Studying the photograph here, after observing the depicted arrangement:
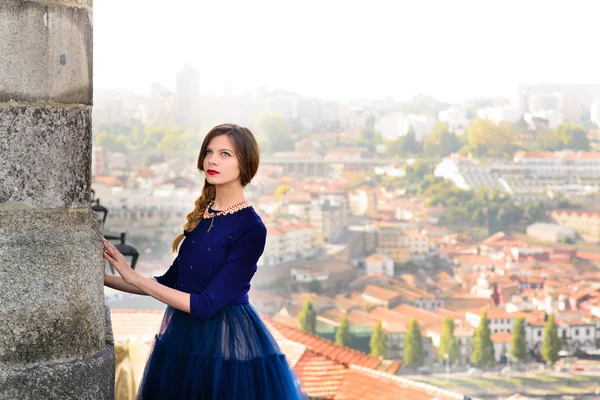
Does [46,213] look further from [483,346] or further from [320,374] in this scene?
[483,346]

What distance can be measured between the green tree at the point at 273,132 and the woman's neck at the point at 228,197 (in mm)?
43972

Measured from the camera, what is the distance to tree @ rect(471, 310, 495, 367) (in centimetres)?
3966

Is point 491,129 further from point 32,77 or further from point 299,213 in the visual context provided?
point 32,77

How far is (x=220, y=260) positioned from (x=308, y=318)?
4005 centimetres

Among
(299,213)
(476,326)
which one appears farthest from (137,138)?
(476,326)

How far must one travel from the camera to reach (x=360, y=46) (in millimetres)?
50281

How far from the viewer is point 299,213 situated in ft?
145

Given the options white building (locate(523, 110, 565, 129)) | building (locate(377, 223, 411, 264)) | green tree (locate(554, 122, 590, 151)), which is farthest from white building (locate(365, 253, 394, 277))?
green tree (locate(554, 122, 590, 151))

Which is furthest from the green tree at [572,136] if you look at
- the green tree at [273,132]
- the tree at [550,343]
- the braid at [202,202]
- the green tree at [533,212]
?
the braid at [202,202]

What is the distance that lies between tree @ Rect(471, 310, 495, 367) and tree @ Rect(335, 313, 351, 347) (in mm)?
5577

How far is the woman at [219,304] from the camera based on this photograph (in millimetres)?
1261

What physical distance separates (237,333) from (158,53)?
→ 148ft

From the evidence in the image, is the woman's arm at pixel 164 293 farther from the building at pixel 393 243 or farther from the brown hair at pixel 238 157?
the building at pixel 393 243

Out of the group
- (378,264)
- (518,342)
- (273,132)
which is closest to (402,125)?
(273,132)
